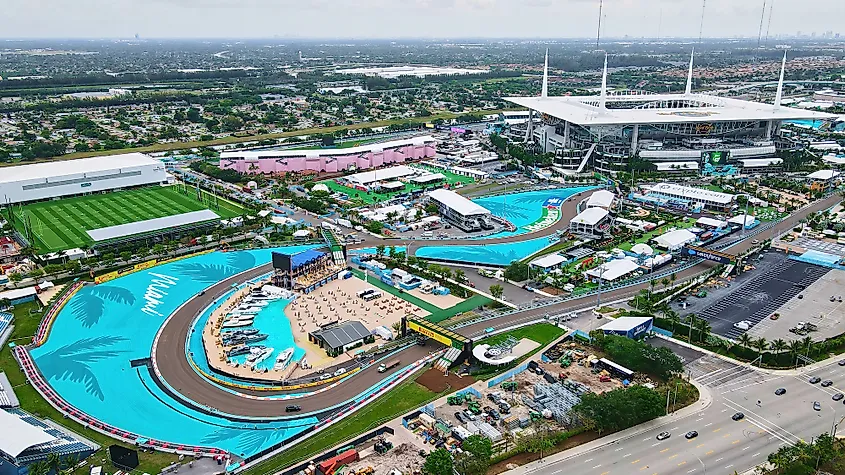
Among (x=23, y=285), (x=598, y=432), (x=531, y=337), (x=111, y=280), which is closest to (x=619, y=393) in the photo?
(x=598, y=432)

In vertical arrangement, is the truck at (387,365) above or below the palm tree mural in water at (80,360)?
above

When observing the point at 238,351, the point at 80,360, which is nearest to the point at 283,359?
the point at 238,351

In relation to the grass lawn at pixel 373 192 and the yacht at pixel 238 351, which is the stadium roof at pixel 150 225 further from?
the yacht at pixel 238 351

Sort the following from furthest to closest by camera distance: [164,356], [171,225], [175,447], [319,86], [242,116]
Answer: [319,86] < [242,116] < [171,225] < [164,356] < [175,447]

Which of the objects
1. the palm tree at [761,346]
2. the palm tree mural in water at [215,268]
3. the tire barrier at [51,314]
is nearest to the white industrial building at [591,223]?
the palm tree at [761,346]

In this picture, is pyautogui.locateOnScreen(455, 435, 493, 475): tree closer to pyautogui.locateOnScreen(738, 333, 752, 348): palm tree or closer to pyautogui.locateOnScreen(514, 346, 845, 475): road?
pyautogui.locateOnScreen(514, 346, 845, 475): road

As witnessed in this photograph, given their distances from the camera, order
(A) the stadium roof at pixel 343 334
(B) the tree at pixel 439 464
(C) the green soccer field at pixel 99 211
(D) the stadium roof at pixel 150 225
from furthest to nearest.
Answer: (C) the green soccer field at pixel 99 211 < (D) the stadium roof at pixel 150 225 < (A) the stadium roof at pixel 343 334 < (B) the tree at pixel 439 464

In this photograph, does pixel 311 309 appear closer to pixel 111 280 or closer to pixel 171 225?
pixel 111 280
